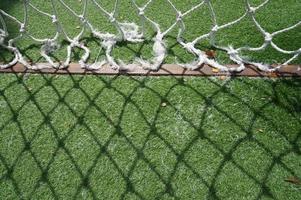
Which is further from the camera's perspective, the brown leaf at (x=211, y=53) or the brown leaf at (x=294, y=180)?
the brown leaf at (x=211, y=53)

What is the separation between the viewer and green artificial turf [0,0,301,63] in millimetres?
2682

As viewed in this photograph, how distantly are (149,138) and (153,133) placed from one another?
39 millimetres

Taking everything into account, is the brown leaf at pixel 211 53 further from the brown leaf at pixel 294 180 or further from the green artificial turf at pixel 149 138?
the brown leaf at pixel 294 180

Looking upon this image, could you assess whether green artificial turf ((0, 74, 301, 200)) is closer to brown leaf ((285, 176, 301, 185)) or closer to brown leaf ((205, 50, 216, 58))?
brown leaf ((285, 176, 301, 185))

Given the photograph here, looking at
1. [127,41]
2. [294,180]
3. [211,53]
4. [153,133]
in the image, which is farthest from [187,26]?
[294,180]

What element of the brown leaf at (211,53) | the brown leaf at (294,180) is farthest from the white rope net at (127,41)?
the brown leaf at (294,180)

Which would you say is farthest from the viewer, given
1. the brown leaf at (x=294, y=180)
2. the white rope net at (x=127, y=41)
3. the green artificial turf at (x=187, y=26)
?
the green artificial turf at (x=187, y=26)

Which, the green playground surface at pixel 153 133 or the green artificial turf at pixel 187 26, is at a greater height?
the green artificial turf at pixel 187 26

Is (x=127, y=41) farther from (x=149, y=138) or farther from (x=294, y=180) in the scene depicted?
(x=294, y=180)

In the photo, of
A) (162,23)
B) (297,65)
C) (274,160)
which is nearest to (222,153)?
(274,160)

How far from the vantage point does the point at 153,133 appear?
2.31m

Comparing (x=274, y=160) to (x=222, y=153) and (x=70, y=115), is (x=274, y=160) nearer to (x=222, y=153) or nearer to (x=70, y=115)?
(x=222, y=153)

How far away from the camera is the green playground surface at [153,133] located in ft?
6.93

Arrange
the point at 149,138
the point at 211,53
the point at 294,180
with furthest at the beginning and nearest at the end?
the point at 211,53, the point at 149,138, the point at 294,180
